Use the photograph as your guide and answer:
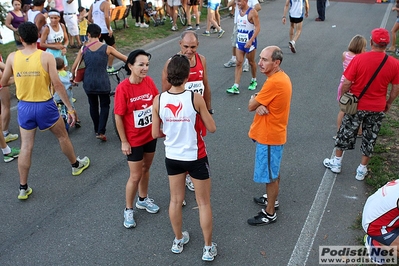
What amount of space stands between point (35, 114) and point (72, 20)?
754 cm

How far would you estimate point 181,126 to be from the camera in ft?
10.7

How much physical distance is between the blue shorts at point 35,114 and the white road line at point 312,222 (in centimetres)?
313

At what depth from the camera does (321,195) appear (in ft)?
15.4

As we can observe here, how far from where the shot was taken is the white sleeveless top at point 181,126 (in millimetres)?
3191

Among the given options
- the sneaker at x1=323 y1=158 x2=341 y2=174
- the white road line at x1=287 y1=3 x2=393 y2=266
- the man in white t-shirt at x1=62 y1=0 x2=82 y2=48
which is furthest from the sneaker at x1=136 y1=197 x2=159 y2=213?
the man in white t-shirt at x1=62 y1=0 x2=82 y2=48

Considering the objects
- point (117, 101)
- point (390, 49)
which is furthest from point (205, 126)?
point (390, 49)

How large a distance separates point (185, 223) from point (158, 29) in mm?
10689

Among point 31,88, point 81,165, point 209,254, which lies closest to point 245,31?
point 81,165

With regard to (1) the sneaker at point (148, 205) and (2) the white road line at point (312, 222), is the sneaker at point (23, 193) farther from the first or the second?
(2) the white road line at point (312, 222)

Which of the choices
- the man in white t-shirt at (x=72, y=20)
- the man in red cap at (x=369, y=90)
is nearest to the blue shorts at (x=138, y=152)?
the man in red cap at (x=369, y=90)

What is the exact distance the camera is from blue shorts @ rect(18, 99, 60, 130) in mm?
4523

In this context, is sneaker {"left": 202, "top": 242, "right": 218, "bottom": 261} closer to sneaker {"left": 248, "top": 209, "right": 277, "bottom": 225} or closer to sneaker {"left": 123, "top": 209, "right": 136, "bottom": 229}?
sneaker {"left": 248, "top": 209, "right": 277, "bottom": 225}

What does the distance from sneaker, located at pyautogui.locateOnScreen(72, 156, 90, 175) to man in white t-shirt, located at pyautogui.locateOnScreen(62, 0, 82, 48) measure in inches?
264

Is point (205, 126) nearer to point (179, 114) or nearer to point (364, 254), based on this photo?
point (179, 114)
